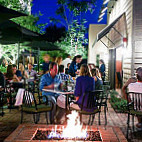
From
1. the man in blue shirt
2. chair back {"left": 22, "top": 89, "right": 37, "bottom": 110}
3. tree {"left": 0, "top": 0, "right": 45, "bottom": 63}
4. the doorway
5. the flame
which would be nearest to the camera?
the flame

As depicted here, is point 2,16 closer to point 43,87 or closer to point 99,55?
point 43,87

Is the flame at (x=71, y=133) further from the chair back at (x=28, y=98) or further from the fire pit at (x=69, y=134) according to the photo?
the chair back at (x=28, y=98)

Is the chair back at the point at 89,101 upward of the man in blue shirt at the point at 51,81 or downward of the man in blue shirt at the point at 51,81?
downward

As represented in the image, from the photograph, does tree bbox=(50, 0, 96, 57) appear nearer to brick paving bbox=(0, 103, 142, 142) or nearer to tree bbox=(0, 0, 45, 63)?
tree bbox=(0, 0, 45, 63)

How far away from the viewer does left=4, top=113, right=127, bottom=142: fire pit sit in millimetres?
3326

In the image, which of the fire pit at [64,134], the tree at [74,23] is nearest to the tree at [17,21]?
the tree at [74,23]

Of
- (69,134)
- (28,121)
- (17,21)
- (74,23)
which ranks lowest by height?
(28,121)

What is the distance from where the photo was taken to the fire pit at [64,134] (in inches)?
131

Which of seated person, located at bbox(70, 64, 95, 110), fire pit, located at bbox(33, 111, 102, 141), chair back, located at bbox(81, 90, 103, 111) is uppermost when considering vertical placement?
seated person, located at bbox(70, 64, 95, 110)

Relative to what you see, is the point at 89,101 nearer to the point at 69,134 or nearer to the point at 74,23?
the point at 69,134

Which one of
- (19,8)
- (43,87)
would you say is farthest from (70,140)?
(19,8)

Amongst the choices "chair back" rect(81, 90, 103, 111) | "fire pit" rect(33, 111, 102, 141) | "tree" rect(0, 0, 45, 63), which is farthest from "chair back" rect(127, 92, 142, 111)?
"tree" rect(0, 0, 45, 63)

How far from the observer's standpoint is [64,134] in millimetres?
3504

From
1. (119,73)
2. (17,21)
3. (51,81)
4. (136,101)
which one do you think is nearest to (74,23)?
(119,73)
